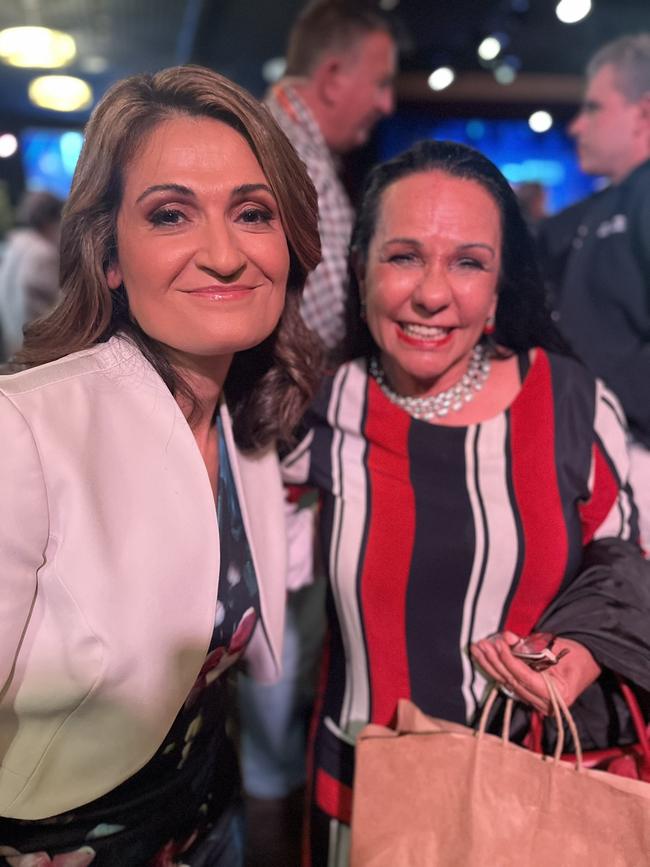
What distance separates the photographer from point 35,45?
19.0 ft

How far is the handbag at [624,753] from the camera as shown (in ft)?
3.47

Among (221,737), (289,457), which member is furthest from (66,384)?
(221,737)

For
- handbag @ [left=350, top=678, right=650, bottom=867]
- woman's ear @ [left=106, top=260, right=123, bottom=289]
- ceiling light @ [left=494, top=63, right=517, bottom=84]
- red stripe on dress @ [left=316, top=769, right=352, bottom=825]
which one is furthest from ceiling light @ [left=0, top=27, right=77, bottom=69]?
handbag @ [left=350, top=678, right=650, bottom=867]

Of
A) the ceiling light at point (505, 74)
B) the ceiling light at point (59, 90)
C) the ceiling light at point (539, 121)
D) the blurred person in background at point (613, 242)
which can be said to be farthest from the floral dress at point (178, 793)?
the ceiling light at point (59, 90)

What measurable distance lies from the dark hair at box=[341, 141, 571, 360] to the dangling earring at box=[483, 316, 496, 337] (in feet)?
0.04

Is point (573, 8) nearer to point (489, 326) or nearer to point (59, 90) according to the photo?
point (489, 326)

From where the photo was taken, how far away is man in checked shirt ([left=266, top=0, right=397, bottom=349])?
85.1 inches

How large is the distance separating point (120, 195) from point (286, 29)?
550 cm

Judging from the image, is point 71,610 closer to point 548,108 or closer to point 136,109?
point 136,109

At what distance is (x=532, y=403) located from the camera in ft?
4.22

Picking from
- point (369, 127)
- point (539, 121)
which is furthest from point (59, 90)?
point (369, 127)

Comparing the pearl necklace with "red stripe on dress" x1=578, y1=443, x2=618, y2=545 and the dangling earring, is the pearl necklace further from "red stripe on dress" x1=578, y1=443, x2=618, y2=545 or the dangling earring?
"red stripe on dress" x1=578, y1=443, x2=618, y2=545

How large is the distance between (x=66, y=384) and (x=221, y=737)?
710 mm

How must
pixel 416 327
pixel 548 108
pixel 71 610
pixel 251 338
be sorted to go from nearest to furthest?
pixel 71 610 < pixel 251 338 < pixel 416 327 < pixel 548 108
